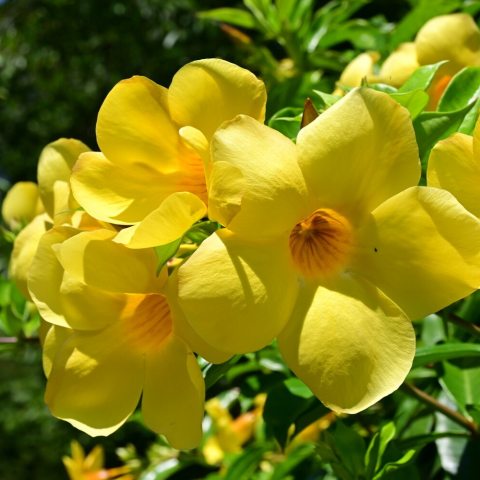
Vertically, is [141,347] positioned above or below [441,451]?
above

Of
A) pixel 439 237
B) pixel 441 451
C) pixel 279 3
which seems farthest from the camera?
pixel 279 3

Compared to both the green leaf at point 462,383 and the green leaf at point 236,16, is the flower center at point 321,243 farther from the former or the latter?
the green leaf at point 236,16

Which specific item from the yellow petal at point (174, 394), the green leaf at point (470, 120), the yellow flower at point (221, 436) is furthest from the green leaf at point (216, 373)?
the yellow flower at point (221, 436)

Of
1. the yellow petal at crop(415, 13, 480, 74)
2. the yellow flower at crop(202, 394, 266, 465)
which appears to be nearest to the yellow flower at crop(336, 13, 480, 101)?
the yellow petal at crop(415, 13, 480, 74)

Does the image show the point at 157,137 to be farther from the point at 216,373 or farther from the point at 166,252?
the point at 216,373

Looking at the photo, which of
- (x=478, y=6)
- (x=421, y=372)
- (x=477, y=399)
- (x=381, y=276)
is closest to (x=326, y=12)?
(x=478, y=6)

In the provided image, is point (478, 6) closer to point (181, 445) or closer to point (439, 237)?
point (439, 237)
